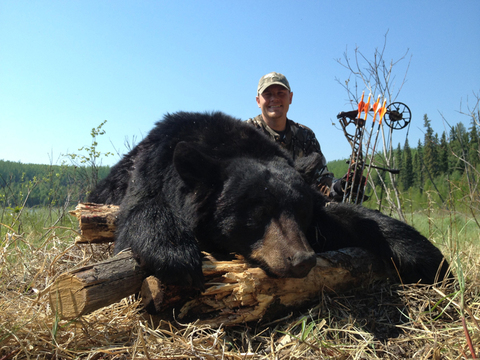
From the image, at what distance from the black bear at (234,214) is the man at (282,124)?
76.1 inches

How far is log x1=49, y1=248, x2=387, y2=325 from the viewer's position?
1.82 m

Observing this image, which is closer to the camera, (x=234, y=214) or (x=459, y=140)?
(x=234, y=214)

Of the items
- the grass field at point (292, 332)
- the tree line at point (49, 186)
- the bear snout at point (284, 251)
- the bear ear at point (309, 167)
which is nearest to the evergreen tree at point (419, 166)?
the bear ear at point (309, 167)

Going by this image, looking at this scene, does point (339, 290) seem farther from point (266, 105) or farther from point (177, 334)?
point (266, 105)

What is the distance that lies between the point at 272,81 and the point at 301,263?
146 inches

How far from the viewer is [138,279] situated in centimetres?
213

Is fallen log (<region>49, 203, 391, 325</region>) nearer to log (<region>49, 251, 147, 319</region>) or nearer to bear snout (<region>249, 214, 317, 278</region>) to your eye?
log (<region>49, 251, 147, 319</region>)

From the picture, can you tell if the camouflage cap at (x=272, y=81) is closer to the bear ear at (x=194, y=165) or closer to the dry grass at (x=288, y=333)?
the bear ear at (x=194, y=165)

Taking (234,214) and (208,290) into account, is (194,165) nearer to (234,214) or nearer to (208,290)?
(234,214)

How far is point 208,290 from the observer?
2166 mm

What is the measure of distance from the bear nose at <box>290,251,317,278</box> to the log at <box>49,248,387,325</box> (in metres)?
0.16

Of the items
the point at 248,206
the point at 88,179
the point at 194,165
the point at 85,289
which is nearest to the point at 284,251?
the point at 248,206

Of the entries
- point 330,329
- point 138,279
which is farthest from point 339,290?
point 138,279

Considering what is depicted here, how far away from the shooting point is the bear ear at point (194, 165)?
2604mm
